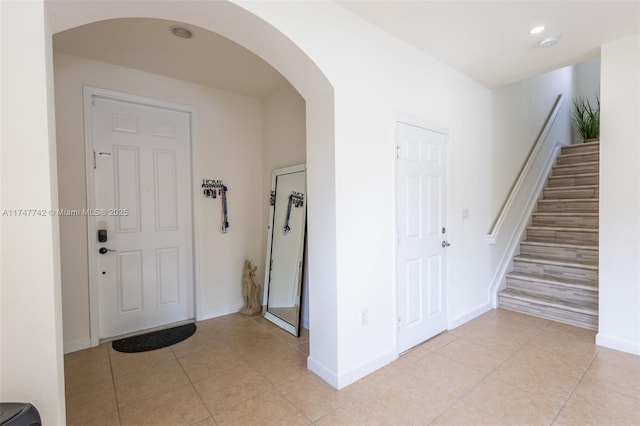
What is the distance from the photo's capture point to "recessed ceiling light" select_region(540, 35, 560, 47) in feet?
8.16

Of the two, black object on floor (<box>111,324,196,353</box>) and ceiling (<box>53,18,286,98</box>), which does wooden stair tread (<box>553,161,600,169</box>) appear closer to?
ceiling (<box>53,18,286,98</box>)

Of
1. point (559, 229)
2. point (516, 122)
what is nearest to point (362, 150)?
point (516, 122)

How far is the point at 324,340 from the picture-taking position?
222 cm

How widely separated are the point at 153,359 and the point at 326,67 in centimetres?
271

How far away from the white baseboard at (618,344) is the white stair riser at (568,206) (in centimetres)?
200

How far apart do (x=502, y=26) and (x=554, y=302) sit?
2.84 m

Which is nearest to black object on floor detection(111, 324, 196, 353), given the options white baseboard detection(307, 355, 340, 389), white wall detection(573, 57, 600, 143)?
white baseboard detection(307, 355, 340, 389)

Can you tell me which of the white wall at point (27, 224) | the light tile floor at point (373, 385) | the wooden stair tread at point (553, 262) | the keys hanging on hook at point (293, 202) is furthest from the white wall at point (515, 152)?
the white wall at point (27, 224)

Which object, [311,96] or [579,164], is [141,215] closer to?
[311,96]

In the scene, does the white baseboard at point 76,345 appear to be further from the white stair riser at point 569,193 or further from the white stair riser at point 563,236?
the white stair riser at point 569,193

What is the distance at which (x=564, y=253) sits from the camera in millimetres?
3645

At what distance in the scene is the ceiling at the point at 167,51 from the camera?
7.59 feet

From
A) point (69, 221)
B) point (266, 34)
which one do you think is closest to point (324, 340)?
point (266, 34)

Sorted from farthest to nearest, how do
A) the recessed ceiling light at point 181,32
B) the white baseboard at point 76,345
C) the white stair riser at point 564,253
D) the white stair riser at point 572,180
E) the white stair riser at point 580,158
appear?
1. the white stair riser at point 580,158
2. the white stair riser at point 572,180
3. the white stair riser at point 564,253
4. the white baseboard at point 76,345
5. the recessed ceiling light at point 181,32
